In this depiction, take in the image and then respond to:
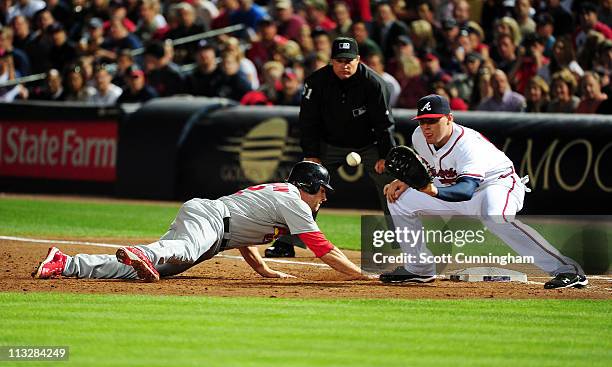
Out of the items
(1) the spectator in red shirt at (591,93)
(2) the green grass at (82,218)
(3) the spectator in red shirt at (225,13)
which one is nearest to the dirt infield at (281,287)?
(2) the green grass at (82,218)

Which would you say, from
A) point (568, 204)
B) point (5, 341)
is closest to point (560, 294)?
point (5, 341)

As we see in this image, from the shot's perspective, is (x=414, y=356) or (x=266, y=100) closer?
(x=414, y=356)

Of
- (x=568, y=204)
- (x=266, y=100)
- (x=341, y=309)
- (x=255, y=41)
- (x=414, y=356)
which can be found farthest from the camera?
(x=255, y=41)

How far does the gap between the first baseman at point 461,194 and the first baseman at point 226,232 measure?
0.56 metres

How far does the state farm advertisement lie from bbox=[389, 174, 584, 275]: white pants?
29.2 feet

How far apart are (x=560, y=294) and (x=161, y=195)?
900 centimetres

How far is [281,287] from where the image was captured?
381 inches

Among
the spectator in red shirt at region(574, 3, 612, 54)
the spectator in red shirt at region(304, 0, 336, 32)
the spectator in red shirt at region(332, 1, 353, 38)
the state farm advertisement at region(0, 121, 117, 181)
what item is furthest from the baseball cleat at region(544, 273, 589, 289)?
the spectator in red shirt at region(304, 0, 336, 32)

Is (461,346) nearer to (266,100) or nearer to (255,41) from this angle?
(266,100)

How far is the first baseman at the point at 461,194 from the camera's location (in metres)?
9.55

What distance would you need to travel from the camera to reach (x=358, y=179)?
16547 mm

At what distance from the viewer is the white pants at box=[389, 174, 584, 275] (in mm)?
9562

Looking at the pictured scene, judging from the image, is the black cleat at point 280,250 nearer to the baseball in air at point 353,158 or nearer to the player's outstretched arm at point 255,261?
the baseball in air at point 353,158

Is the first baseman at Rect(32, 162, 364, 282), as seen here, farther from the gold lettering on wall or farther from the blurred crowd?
the blurred crowd
